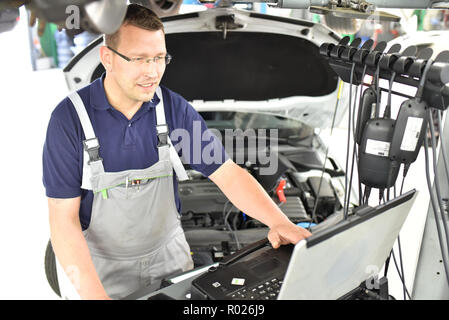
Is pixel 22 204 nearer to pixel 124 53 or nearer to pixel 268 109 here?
pixel 268 109

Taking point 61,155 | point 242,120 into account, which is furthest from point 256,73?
point 61,155

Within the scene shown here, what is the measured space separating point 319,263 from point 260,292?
210mm

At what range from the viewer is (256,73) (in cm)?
231

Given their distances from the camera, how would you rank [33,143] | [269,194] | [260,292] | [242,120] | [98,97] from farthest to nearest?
[33,143] → [242,120] → [269,194] → [98,97] → [260,292]

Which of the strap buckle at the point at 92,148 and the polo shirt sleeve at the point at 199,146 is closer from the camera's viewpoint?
the strap buckle at the point at 92,148

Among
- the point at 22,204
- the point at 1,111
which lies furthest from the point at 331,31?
the point at 1,111

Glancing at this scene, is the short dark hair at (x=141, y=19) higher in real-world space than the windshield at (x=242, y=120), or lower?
higher

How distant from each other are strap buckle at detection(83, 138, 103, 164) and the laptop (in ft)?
1.93

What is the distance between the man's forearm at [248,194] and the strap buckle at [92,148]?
1.34 feet

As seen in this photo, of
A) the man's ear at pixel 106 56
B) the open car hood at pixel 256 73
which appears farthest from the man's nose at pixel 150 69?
the open car hood at pixel 256 73

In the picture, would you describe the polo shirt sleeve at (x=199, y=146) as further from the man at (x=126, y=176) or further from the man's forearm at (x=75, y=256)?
the man's forearm at (x=75, y=256)

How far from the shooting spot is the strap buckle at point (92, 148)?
49.1 inches

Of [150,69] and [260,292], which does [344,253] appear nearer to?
[260,292]

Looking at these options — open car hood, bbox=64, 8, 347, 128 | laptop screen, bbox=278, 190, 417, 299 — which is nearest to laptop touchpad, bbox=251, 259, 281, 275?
laptop screen, bbox=278, 190, 417, 299
